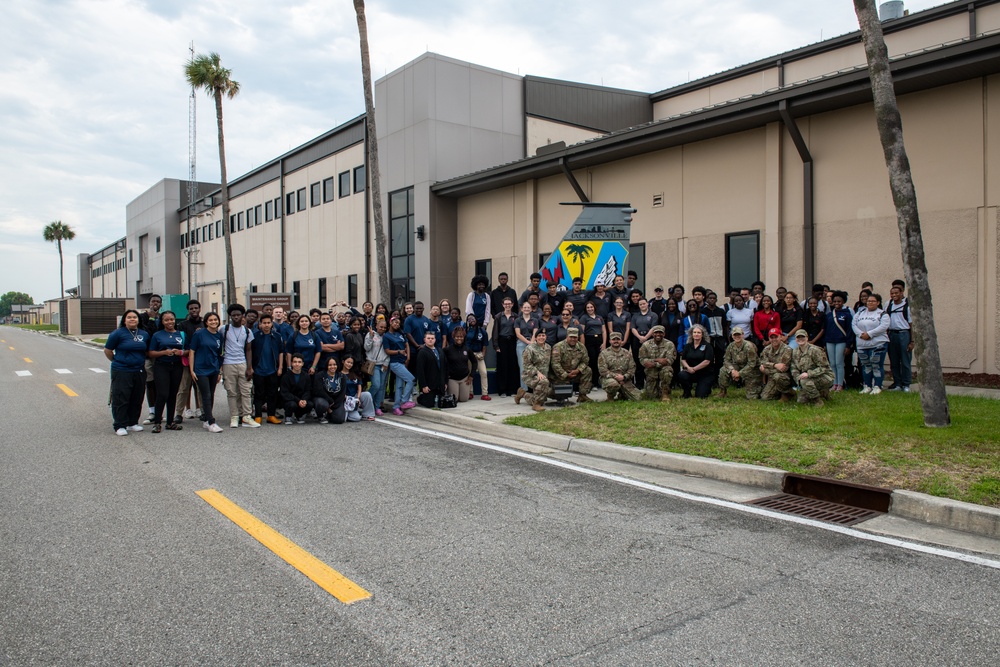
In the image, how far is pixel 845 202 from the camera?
1354cm

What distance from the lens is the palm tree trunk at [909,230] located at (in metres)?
7.97

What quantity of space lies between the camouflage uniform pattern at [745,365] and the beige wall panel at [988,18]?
12.6 meters

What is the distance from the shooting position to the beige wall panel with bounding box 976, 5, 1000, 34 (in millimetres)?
16953

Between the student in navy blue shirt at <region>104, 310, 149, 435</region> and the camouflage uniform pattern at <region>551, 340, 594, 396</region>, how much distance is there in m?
6.20

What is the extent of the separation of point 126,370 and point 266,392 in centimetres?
200

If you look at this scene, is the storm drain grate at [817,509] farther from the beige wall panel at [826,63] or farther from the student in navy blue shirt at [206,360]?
the beige wall panel at [826,63]

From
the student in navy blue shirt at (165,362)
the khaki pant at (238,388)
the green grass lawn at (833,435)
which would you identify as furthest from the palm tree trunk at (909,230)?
the student in navy blue shirt at (165,362)

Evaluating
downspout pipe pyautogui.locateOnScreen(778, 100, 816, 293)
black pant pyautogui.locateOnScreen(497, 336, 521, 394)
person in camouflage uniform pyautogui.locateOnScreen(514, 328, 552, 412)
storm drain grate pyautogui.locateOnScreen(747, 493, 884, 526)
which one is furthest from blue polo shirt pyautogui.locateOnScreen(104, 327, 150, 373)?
downspout pipe pyautogui.locateOnScreen(778, 100, 816, 293)

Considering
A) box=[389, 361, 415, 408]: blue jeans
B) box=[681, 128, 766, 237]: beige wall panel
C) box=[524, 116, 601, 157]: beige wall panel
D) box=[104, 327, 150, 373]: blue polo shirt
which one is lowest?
box=[389, 361, 415, 408]: blue jeans

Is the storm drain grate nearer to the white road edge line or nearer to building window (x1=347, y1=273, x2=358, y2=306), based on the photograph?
the white road edge line

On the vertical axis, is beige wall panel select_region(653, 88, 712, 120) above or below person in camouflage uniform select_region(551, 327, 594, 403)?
above

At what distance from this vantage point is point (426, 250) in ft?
77.2

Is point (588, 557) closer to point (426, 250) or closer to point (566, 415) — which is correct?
point (566, 415)

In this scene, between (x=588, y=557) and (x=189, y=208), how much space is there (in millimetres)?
56615
